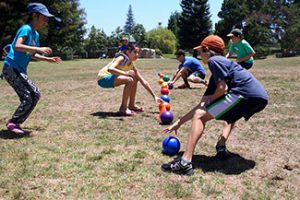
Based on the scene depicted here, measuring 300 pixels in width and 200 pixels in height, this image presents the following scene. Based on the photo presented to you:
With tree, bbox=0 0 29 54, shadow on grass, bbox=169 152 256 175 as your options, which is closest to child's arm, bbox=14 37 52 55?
shadow on grass, bbox=169 152 256 175

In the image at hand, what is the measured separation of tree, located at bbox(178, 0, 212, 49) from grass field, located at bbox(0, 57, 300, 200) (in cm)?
6091

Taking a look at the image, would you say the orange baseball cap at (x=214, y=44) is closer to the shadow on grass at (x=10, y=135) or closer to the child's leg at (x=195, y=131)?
the child's leg at (x=195, y=131)

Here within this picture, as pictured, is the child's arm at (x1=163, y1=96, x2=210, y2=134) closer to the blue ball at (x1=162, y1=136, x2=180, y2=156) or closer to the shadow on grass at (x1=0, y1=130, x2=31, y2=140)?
the blue ball at (x1=162, y1=136, x2=180, y2=156)

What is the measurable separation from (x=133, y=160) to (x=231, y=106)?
1.49 meters

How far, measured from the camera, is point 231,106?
479 centimetres

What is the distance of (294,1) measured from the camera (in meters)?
80.4

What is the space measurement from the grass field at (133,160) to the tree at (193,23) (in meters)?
60.9

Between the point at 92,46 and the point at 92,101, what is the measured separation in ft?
308

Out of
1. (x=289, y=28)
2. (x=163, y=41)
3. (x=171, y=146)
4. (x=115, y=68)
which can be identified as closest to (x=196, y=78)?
(x=115, y=68)

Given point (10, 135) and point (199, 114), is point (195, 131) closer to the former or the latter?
point (199, 114)

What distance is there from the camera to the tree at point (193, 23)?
6844 centimetres

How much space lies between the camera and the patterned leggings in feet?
20.8

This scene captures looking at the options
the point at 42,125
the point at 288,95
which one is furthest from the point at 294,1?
the point at 42,125

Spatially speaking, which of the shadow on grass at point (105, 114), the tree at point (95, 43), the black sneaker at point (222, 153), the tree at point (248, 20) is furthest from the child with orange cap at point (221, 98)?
the tree at point (95, 43)
